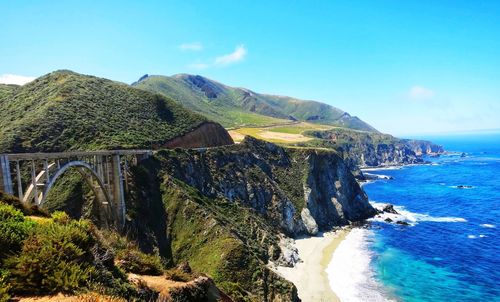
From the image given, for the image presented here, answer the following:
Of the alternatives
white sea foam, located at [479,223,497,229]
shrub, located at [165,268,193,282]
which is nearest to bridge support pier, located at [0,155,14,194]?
shrub, located at [165,268,193,282]

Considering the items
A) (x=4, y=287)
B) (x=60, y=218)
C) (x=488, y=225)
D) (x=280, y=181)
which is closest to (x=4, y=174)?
(x=60, y=218)

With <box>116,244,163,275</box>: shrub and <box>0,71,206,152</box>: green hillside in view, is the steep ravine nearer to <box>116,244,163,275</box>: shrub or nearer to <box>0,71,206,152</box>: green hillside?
<box>0,71,206,152</box>: green hillside

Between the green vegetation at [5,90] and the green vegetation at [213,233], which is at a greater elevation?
the green vegetation at [5,90]

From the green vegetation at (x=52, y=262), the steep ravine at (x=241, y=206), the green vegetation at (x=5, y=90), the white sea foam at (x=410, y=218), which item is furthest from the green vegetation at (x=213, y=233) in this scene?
the green vegetation at (x=5, y=90)

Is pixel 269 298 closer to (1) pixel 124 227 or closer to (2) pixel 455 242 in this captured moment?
(1) pixel 124 227

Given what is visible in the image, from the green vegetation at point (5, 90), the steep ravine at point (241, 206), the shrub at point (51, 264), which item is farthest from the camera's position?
the green vegetation at point (5, 90)

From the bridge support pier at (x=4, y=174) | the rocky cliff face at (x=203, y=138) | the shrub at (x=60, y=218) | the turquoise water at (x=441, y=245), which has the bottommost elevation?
the turquoise water at (x=441, y=245)

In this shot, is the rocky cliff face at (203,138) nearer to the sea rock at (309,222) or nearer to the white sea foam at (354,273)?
the sea rock at (309,222)
